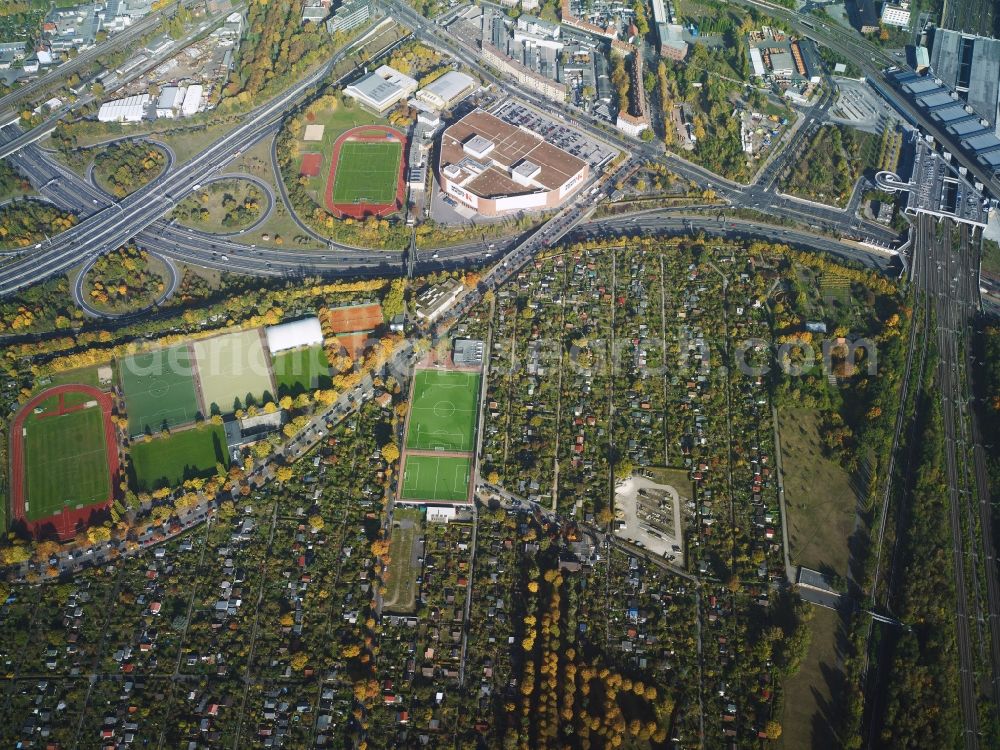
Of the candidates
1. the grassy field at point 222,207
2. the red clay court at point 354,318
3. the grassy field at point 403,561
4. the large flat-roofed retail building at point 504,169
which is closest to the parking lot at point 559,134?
the large flat-roofed retail building at point 504,169

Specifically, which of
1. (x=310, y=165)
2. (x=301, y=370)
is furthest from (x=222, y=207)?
(x=301, y=370)

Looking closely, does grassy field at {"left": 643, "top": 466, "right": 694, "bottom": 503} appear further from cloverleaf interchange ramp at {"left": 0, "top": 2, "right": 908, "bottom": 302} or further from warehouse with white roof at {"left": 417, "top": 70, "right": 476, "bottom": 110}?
warehouse with white roof at {"left": 417, "top": 70, "right": 476, "bottom": 110}

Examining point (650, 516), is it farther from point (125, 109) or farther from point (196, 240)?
point (125, 109)

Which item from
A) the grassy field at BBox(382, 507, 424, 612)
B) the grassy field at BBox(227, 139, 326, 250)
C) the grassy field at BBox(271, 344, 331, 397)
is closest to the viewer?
the grassy field at BBox(382, 507, 424, 612)

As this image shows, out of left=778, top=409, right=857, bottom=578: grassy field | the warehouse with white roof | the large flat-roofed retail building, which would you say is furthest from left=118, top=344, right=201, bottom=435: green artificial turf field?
left=778, top=409, right=857, bottom=578: grassy field

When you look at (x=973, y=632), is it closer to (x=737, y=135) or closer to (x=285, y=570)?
(x=285, y=570)
